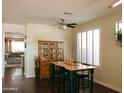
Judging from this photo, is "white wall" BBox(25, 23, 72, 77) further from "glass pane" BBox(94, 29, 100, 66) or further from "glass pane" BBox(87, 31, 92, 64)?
"glass pane" BBox(94, 29, 100, 66)

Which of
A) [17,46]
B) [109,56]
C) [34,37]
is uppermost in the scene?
[34,37]

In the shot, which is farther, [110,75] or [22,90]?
[110,75]

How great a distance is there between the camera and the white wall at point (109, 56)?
175 inches

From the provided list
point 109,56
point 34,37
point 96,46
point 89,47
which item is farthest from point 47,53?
point 109,56

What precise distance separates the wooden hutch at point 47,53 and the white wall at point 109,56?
2136 millimetres

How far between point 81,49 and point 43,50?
1911 mm

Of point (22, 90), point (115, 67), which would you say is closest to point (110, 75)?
point (115, 67)

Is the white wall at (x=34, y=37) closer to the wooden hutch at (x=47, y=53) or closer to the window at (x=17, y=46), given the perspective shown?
the wooden hutch at (x=47, y=53)

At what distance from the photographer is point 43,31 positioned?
6773mm

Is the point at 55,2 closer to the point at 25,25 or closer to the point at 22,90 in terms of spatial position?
the point at 22,90

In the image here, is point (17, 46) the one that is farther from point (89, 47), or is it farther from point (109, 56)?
point (109, 56)

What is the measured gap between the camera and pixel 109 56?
15.9 ft

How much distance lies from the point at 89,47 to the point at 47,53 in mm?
2055

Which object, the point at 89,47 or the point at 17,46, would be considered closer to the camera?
the point at 89,47
